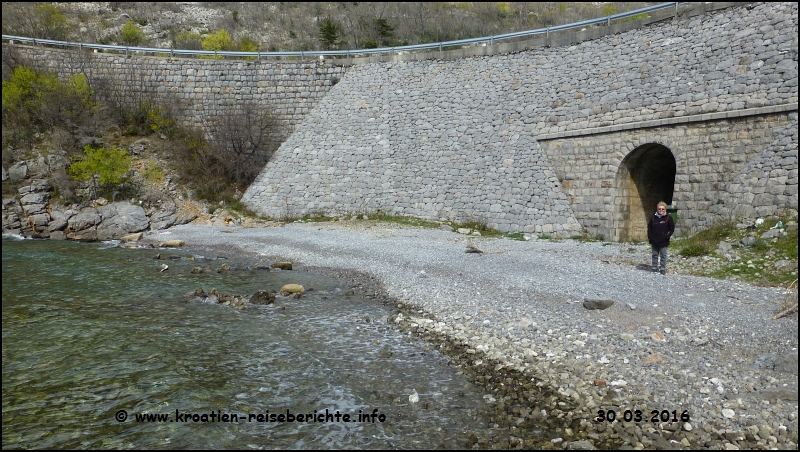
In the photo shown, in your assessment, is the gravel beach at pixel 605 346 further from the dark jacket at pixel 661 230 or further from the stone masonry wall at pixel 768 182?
the stone masonry wall at pixel 768 182

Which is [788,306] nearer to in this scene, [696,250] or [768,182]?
[696,250]

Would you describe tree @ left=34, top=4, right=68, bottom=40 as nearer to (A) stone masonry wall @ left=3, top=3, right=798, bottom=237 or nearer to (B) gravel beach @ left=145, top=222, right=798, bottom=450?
(A) stone masonry wall @ left=3, top=3, right=798, bottom=237

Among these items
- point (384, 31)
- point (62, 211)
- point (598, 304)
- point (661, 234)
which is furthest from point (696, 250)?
point (384, 31)

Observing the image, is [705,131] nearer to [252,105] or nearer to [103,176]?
[252,105]

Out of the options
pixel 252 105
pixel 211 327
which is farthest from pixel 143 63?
pixel 211 327

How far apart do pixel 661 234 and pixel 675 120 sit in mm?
6533

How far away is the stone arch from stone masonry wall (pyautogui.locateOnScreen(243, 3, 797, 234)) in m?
0.71

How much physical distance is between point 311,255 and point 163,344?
25.9ft

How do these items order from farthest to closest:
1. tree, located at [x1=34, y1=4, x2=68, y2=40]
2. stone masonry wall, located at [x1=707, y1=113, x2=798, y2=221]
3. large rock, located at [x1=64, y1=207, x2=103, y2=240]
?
tree, located at [x1=34, y1=4, x2=68, y2=40]
large rock, located at [x1=64, y1=207, x2=103, y2=240]
stone masonry wall, located at [x1=707, y1=113, x2=798, y2=221]

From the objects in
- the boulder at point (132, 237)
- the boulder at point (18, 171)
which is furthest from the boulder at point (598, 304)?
the boulder at point (18, 171)

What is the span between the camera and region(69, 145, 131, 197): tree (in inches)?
864

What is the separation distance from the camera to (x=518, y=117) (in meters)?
19.9

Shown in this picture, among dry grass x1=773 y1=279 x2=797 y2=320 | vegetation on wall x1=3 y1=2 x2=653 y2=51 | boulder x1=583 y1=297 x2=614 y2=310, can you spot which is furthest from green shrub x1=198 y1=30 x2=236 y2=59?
dry grass x1=773 y1=279 x2=797 y2=320

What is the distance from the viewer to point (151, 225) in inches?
840
